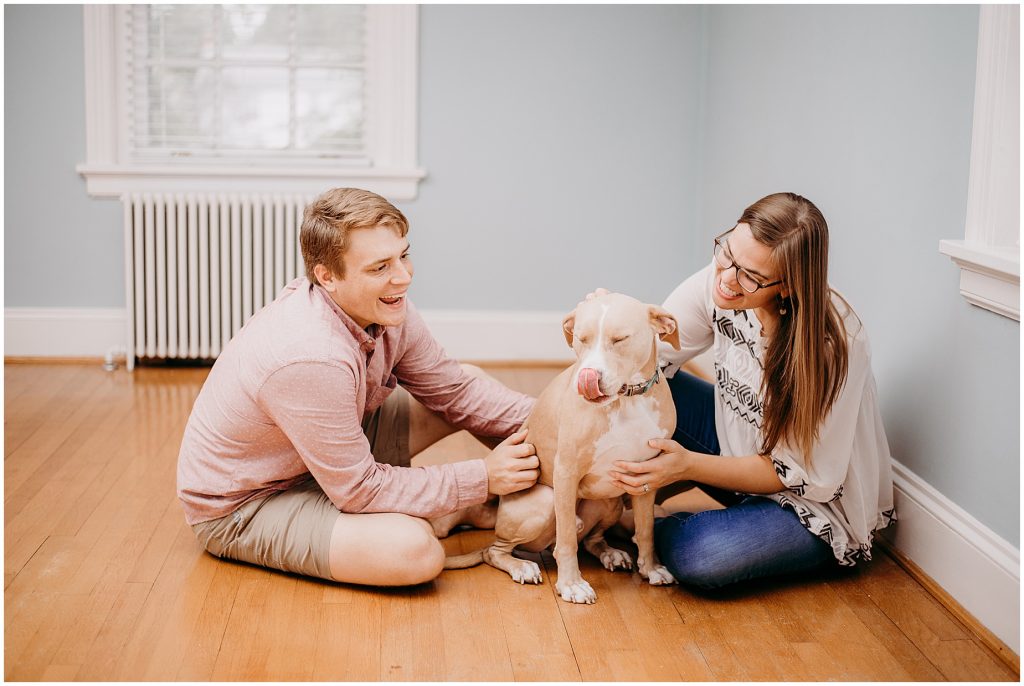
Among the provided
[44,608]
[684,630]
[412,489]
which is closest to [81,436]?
[44,608]

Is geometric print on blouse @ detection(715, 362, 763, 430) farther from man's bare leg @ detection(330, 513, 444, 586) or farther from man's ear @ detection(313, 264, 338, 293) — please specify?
man's ear @ detection(313, 264, 338, 293)

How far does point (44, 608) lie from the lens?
211cm

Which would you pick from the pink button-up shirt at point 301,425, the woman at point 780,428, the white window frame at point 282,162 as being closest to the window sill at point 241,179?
the white window frame at point 282,162

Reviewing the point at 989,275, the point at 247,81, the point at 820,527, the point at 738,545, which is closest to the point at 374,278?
the point at 738,545

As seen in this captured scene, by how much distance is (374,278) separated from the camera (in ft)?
7.09

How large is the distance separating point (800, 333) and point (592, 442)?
0.48 m

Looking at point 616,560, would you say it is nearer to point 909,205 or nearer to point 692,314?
point 692,314

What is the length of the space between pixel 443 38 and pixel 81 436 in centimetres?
221

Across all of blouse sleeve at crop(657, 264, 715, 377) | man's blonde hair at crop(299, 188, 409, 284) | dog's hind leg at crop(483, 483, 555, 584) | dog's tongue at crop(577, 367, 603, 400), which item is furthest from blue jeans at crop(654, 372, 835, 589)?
man's blonde hair at crop(299, 188, 409, 284)

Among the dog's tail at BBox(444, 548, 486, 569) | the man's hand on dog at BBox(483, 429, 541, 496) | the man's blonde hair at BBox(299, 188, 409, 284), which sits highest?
the man's blonde hair at BBox(299, 188, 409, 284)

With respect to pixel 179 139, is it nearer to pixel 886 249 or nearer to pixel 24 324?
pixel 24 324

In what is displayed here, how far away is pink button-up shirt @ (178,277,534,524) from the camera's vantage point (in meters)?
2.12

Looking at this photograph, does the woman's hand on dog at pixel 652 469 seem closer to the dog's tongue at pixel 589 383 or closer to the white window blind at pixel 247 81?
the dog's tongue at pixel 589 383

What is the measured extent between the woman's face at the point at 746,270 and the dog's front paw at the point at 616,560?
25.7 inches
